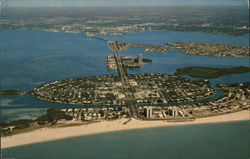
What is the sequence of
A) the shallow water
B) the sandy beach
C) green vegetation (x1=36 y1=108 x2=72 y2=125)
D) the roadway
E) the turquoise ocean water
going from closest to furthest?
the turquoise ocean water → the sandy beach → green vegetation (x1=36 y1=108 x2=72 y2=125) → the roadway → the shallow water

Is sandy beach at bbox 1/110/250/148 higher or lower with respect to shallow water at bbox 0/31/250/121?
lower

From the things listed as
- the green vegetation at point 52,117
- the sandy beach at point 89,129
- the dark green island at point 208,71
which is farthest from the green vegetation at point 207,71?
the green vegetation at point 52,117

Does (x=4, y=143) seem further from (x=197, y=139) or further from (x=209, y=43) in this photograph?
(x=209, y=43)

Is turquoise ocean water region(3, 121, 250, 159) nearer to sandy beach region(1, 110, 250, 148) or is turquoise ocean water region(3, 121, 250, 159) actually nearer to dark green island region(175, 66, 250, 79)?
sandy beach region(1, 110, 250, 148)

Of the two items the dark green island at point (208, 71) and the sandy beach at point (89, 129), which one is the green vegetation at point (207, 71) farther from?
the sandy beach at point (89, 129)

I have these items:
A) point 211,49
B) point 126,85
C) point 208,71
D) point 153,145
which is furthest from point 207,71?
point 153,145

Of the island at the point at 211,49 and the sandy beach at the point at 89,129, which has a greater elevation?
the island at the point at 211,49

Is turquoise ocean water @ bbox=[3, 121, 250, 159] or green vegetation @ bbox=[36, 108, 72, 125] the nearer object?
turquoise ocean water @ bbox=[3, 121, 250, 159]

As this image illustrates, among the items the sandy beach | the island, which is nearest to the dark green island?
the island

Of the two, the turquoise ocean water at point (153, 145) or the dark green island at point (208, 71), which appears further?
the dark green island at point (208, 71)

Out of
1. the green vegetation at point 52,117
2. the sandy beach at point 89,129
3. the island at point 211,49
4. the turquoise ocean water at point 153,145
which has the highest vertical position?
the island at point 211,49
